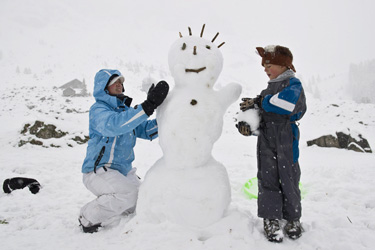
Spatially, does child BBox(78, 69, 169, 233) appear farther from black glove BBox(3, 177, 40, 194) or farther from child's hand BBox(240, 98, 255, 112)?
black glove BBox(3, 177, 40, 194)

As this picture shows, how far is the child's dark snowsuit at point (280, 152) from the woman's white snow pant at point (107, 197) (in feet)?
4.56

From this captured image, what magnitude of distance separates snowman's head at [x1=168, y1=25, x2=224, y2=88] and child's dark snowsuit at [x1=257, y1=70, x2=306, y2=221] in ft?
1.92

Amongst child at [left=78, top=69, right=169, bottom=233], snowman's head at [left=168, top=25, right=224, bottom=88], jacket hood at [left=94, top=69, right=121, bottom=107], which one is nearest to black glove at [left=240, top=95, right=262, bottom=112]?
snowman's head at [left=168, top=25, right=224, bottom=88]

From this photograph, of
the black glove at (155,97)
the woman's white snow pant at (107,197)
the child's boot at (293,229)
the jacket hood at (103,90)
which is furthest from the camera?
the jacket hood at (103,90)

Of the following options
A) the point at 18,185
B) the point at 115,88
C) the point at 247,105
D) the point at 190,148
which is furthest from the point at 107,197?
the point at 18,185

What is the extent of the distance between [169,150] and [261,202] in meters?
1.00

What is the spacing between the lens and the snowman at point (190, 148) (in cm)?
202

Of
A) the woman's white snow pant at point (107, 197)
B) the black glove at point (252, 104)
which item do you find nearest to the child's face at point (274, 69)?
the black glove at point (252, 104)

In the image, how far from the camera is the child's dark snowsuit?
2.05m

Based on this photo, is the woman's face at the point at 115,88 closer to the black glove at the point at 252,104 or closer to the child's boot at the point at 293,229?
the black glove at the point at 252,104

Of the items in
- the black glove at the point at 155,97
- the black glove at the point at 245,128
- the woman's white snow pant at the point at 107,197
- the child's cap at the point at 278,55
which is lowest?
the woman's white snow pant at the point at 107,197

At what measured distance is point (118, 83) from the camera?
2881 millimetres

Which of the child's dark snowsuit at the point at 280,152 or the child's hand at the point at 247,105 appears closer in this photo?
the child's dark snowsuit at the point at 280,152

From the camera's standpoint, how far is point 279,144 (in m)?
2.12
